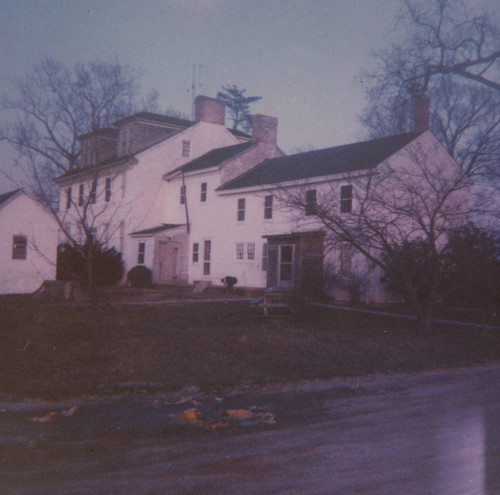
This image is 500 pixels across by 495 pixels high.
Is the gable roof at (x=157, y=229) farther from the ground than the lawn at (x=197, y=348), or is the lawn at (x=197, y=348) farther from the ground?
the gable roof at (x=157, y=229)

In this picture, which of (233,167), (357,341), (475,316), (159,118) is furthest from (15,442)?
(159,118)

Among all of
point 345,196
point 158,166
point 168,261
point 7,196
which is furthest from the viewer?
point 158,166

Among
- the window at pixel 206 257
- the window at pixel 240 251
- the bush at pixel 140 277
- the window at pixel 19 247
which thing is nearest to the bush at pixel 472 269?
the window at pixel 240 251

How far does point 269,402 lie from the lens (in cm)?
863

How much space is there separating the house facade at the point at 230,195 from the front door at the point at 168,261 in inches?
2.2

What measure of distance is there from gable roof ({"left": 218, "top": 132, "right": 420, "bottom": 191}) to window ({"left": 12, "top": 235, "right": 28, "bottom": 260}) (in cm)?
1058

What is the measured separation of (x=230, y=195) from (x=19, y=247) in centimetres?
1100

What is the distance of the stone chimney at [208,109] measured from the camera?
122 feet

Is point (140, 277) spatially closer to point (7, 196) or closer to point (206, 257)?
point (206, 257)

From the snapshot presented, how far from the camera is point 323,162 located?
1137 inches

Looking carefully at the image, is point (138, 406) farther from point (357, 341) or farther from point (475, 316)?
point (475, 316)

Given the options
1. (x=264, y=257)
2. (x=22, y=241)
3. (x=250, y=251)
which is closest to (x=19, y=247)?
(x=22, y=241)

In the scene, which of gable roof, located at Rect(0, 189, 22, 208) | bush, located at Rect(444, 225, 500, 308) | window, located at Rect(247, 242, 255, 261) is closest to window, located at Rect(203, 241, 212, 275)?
window, located at Rect(247, 242, 255, 261)

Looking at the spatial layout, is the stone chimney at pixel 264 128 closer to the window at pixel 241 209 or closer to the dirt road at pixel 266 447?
the window at pixel 241 209
